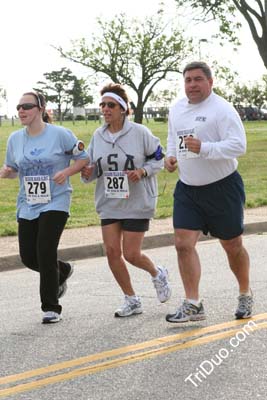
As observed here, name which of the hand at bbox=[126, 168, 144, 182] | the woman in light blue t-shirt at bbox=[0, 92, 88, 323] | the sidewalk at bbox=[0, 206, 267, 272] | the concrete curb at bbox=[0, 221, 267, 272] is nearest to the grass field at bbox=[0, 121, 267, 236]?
the sidewalk at bbox=[0, 206, 267, 272]

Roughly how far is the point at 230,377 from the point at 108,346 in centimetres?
115

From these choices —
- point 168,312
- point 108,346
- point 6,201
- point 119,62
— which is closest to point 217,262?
point 168,312

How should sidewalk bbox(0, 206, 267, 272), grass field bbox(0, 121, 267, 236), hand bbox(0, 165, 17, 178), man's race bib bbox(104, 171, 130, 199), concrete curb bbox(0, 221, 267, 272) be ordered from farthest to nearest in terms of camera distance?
grass field bbox(0, 121, 267, 236)
sidewalk bbox(0, 206, 267, 272)
concrete curb bbox(0, 221, 267, 272)
hand bbox(0, 165, 17, 178)
man's race bib bbox(104, 171, 130, 199)

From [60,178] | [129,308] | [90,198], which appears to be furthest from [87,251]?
[90,198]

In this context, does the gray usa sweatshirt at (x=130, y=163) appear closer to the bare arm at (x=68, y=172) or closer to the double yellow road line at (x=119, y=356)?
the bare arm at (x=68, y=172)

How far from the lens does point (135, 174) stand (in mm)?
7246

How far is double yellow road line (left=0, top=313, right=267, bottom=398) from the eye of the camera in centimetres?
559

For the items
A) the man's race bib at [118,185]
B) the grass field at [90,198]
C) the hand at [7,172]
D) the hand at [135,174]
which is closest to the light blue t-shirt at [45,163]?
the hand at [7,172]

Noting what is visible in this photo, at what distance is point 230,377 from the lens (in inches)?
219

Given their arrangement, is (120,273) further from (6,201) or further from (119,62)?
(119,62)

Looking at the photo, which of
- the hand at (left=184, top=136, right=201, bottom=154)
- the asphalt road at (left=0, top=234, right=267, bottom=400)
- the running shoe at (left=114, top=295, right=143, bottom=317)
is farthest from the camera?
the running shoe at (left=114, top=295, right=143, bottom=317)

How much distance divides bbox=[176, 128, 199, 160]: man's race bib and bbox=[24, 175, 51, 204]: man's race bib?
111 centimetres

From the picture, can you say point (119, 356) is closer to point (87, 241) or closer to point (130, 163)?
point (130, 163)

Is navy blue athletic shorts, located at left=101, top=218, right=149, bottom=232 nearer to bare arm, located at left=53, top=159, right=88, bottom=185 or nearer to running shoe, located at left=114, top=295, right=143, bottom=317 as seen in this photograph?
bare arm, located at left=53, top=159, right=88, bottom=185
